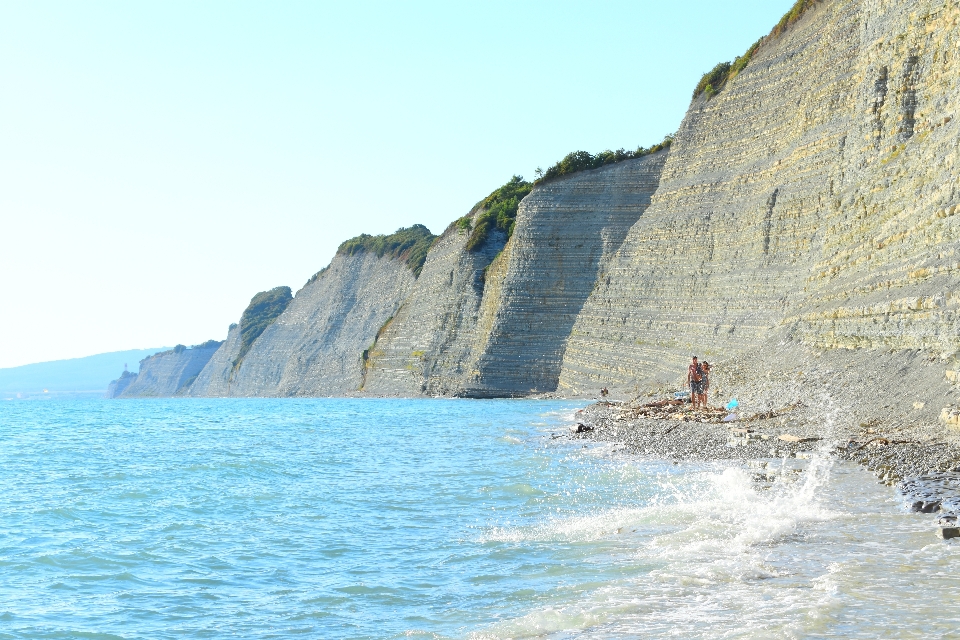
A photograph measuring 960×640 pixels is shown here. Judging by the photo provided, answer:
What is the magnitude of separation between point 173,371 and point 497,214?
102 m

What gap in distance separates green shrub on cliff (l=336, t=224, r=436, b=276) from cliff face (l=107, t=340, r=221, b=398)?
5152 centimetres

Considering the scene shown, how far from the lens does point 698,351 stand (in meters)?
39.7

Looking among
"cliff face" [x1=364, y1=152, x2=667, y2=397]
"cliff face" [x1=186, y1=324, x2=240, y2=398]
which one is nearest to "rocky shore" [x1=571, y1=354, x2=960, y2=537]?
"cliff face" [x1=364, y1=152, x2=667, y2=397]

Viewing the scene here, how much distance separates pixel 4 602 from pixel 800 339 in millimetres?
23682

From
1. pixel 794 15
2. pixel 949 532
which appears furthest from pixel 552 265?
pixel 949 532

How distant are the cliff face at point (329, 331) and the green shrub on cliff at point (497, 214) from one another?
651 inches

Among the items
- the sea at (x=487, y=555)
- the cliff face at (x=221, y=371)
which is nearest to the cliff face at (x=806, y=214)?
the sea at (x=487, y=555)

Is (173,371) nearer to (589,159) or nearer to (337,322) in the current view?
(337,322)

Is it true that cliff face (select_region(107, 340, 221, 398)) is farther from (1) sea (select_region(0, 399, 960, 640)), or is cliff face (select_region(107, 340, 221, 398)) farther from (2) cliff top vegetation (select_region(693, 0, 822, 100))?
(1) sea (select_region(0, 399, 960, 640))

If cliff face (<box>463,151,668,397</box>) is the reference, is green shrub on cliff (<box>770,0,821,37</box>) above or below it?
above

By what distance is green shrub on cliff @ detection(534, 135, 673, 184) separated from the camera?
56688 millimetres

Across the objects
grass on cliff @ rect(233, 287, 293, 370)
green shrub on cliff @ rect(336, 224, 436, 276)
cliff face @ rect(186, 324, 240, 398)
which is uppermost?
green shrub on cliff @ rect(336, 224, 436, 276)

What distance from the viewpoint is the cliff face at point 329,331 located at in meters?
89.6

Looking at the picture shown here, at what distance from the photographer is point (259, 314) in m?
124
